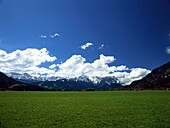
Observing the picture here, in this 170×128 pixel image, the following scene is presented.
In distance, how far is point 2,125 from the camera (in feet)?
27.0

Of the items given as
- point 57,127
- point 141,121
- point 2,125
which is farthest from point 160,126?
point 2,125

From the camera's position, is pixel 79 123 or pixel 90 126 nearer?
pixel 90 126

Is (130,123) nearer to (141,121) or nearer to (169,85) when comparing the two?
(141,121)

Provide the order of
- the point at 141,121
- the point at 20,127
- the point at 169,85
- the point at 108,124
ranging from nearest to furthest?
the point at 20,127, the point at 108,124, the point at 141,121, the point at 169,85


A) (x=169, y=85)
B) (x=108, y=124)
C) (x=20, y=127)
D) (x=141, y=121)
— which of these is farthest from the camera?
(x=169, y=85)

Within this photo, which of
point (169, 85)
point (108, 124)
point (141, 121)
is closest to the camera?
point (108, 124)

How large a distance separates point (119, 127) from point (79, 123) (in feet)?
9.32

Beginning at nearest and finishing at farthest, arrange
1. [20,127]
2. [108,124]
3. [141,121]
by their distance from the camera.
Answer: [20,127]
[108,124]
[141,121]

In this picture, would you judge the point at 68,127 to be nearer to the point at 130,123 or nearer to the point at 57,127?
the point at 57,127

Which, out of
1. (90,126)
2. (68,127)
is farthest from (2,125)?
(90,126)

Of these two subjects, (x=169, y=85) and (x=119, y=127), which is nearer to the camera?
(x=119, y=127)

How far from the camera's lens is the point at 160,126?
27.0ft

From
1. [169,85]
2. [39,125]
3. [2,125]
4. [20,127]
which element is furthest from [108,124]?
[169,85]

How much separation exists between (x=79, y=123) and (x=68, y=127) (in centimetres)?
105
